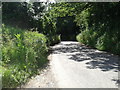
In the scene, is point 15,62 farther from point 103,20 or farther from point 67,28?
point 67,28

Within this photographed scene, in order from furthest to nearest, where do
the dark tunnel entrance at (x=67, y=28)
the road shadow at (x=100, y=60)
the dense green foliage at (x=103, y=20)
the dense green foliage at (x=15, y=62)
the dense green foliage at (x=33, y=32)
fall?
the dark tunnel entrance at (x=67, y=28), the dense green foliage at (x=103, y=20), the road shadow at (x=100, y=60), the dense green foliage at (x=33, y=32), the dense green foliage at (x=15, y=62)

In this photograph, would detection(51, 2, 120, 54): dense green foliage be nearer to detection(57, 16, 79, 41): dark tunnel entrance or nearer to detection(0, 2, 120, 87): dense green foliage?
detection(0, 2, 120, 87): dense green foliage

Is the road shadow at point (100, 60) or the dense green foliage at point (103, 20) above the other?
the dense green foliage at point (103, 20)

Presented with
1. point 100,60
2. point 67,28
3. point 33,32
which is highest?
point 67,28

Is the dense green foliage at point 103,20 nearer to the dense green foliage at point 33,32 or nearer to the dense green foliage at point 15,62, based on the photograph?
the dense green foliage at point 33,32

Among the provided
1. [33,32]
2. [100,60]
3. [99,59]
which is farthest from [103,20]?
[33,32]

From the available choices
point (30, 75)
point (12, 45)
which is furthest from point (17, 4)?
point (30, 75)

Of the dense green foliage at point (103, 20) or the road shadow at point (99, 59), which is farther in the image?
the dense green foliage at point (103, 20)

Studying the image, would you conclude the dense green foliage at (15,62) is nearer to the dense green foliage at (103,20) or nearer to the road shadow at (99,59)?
the road shadow at (99,59)

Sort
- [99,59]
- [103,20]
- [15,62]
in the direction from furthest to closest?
[103,20]
[99,59]
[15,62]

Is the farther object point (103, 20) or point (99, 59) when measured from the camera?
point (103, 20)

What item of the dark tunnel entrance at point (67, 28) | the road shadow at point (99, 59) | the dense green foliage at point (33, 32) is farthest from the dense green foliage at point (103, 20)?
the dark tunnel entrance at point (67, 28)

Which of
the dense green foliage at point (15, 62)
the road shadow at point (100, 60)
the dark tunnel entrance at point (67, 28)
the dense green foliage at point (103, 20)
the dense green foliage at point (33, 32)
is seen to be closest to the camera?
the dense green foliage at point (15, 62)

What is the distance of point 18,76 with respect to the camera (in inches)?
180
